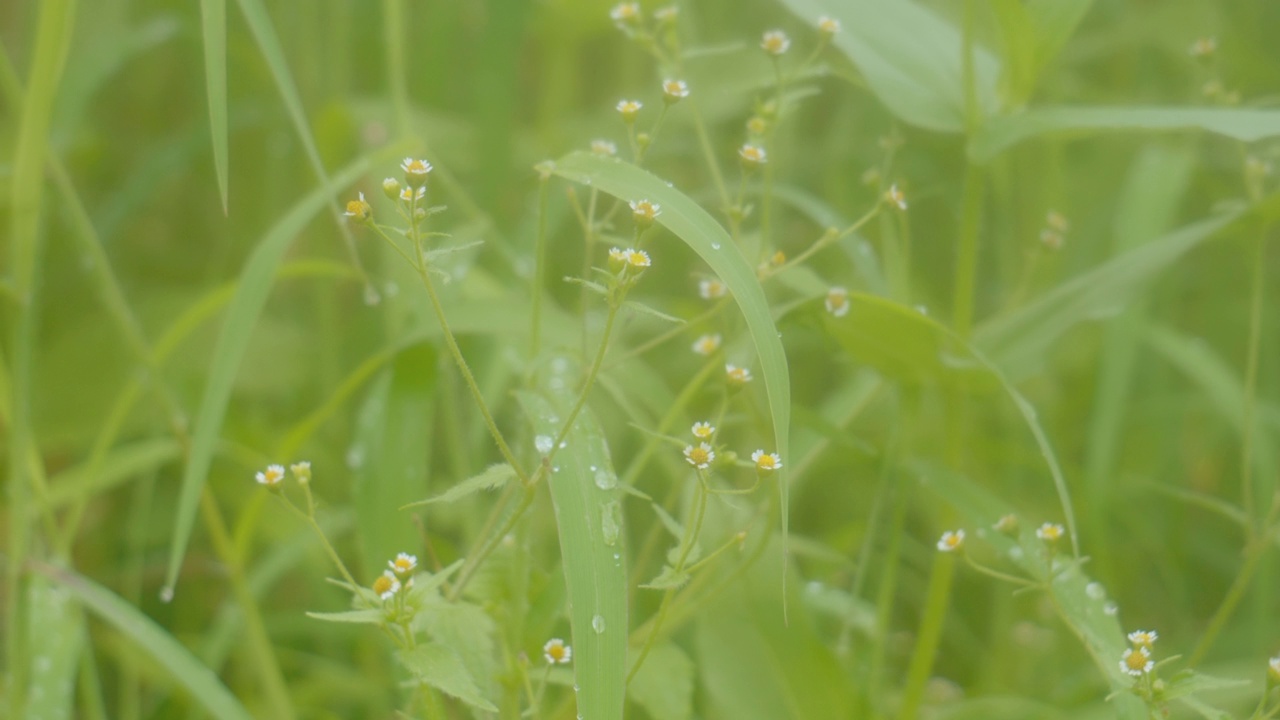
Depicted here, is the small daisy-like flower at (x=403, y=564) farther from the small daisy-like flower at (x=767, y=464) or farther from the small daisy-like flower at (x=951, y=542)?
the small daisy-like flower at (x=951, y=542)

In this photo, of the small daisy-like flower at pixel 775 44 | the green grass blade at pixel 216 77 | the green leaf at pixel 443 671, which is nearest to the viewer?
the green leaf at pixel 443 671

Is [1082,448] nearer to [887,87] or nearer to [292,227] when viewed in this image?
[887,87]

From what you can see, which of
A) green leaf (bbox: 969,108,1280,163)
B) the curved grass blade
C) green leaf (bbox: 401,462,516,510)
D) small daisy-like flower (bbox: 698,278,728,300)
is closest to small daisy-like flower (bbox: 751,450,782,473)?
the curved grass blade

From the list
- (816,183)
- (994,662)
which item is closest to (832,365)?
(816,183)

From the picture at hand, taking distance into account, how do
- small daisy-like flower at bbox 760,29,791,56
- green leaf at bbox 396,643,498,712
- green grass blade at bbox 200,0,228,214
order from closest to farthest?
green leaf at bbox 396,643,498,712 < green grass blade at bbox 200,0,228,214 < small daisy-like flower at bbox 760,29,791,56

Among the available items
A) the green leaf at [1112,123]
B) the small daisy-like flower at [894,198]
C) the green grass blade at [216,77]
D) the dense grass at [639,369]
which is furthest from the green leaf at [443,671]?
the green leaf at [1112,123]

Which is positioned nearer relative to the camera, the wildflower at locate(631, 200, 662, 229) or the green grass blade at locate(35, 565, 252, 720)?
the wildflower at locate(631, 200, 662, 229)

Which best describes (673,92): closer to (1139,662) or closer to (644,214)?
(644,214)

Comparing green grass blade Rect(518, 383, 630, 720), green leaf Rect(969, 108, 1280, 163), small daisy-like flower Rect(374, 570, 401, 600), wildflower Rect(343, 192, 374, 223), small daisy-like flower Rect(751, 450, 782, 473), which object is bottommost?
small daisy-like flower Rect(374, 570, 401, 600)

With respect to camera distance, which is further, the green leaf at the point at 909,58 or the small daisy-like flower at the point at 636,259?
the green leaf at the point at 909,58

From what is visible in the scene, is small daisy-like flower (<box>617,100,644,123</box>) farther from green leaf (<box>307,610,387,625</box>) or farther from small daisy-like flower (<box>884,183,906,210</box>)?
green leaf (<box>307,610,387,625</box>)
